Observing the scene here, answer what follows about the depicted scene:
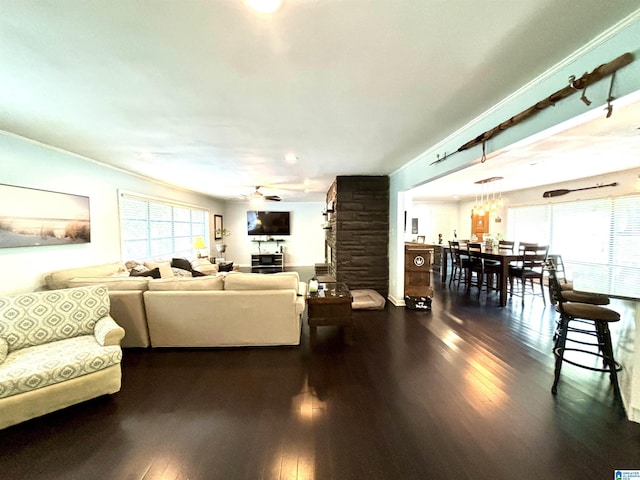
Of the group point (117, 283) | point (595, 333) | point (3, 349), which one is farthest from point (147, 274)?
point (595, 333)

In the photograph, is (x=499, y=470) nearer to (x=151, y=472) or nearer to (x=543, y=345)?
(x=151, y=472)

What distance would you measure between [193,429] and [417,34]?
2956 millimetres

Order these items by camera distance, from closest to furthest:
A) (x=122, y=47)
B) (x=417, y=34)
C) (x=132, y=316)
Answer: (x=417, y=34)
(x=122, y=47)
(x=132, y=316)

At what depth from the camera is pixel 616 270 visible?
213cm

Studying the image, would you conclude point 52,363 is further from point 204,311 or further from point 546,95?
point 546,95

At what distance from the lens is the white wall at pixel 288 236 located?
31.0 feet

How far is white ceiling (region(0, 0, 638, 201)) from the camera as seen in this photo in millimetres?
1249

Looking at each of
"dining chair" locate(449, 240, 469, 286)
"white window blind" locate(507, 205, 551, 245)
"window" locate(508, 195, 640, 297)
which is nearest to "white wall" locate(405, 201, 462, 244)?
"white window blind" locate(507, 205, 551, 245)

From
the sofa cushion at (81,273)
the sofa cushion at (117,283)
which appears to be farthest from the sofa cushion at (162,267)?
the sofa cushion at (117,283)

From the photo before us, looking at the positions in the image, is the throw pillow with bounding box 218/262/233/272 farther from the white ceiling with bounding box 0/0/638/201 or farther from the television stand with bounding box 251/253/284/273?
the white ceiling with bounding box 0/0/638/201

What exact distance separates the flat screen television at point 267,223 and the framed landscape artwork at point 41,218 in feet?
17.6

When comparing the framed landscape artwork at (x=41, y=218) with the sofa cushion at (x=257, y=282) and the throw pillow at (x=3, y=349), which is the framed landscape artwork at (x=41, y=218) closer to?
the throw pillow at (x=3, y=349)

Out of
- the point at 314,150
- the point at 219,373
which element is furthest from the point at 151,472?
the point at 314,150

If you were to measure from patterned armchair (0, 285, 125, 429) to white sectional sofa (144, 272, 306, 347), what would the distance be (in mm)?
577
